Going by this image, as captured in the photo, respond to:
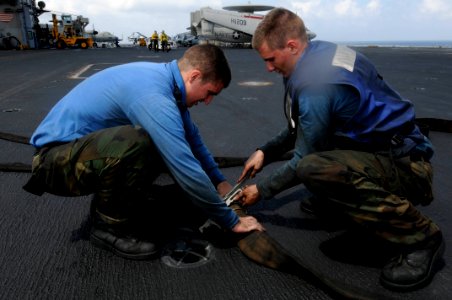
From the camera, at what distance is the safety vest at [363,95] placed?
1877mm

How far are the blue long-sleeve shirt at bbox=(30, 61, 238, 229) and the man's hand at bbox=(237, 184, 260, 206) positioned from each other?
0.23 meters

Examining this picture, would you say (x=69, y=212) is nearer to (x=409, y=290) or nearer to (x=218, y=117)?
(x=409, y=290)

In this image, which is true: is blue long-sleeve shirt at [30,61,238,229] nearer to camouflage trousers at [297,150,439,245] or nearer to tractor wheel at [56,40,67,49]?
camouflage trousers at [297,150,439,245]

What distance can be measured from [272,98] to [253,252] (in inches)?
221

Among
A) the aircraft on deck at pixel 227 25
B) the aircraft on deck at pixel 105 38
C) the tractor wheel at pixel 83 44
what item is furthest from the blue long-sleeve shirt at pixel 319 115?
the aircraft on deck at pixel 105 38

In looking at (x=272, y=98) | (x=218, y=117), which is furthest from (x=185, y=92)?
(x=272, y=98)

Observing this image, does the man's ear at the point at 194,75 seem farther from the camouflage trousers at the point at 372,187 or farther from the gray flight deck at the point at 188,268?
the gray flight deck at the point at 188,268

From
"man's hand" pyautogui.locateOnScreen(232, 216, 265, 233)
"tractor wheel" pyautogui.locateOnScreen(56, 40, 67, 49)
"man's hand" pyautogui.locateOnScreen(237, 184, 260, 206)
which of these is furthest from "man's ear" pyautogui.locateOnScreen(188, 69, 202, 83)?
"tractor wheel" pyautogui.locateOnScreen(56, 40, 67, 49)

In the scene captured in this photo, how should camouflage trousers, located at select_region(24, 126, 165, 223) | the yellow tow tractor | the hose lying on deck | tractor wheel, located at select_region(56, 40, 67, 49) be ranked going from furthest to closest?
the yellow tow tractor
tractor wheel, located at select_region(56, 40, 67, 49)
the hose lying on deck
camouflage trousers, located at select_region(24, 126, 165, 223)

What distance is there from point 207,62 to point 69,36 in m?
47.7

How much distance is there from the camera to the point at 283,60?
2086mm

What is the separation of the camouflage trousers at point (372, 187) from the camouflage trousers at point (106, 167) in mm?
852

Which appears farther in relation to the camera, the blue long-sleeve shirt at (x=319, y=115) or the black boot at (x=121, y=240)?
the black boot at (x=121, y=240)

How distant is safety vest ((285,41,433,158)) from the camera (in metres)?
1.88
